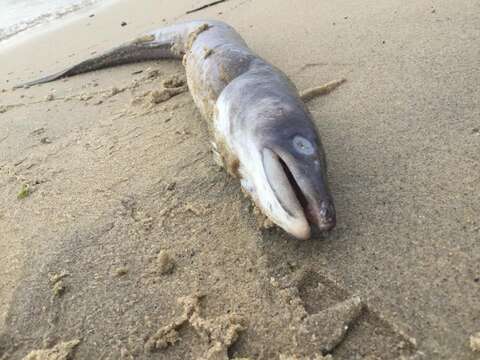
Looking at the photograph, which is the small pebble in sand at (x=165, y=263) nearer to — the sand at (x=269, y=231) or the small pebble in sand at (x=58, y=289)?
the sand at (x=269, y=231)

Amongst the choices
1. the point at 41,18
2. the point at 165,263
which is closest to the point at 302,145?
the point at 165,263

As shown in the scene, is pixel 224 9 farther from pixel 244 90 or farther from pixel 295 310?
pixel 295 310

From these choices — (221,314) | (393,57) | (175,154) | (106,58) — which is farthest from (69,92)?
(221,314)

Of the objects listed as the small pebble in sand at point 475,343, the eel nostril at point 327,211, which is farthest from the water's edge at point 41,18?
the small pebble in sand at point 475,343

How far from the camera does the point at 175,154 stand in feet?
9.72

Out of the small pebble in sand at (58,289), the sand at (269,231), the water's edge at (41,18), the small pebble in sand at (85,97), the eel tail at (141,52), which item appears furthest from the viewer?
the water's edge at (41,18)

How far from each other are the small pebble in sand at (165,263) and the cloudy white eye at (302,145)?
0.81m

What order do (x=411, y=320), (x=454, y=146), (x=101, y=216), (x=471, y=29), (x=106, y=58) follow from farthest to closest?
(x=106, y=58), (x=471, y=29), (x=101, y=216), (x=454, y=146), (x=411, y=320)

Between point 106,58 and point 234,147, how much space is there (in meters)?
3.32

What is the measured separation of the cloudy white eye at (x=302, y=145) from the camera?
2092mm

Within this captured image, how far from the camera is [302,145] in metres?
2.12

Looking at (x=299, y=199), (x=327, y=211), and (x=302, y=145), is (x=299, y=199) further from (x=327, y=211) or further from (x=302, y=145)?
(x=302, y=145)

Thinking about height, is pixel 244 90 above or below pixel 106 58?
above

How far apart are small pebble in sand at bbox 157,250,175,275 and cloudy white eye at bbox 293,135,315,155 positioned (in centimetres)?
81
